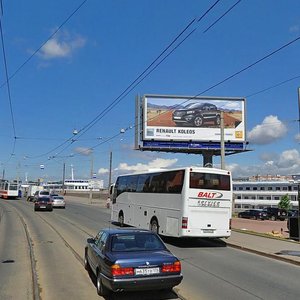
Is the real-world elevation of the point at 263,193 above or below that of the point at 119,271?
above

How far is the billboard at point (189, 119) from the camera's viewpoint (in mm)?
53281

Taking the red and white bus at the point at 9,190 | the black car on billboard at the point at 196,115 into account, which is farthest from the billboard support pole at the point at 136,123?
the red and white bus at the point at 9,190

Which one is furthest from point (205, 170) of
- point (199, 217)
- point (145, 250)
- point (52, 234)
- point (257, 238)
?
point (145, 250)

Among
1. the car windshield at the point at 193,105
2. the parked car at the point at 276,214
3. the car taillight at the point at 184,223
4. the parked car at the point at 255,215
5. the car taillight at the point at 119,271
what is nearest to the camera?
the car taillight at the point at 119,271

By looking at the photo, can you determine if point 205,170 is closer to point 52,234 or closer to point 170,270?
point 52,234

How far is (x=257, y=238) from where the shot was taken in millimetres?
20719

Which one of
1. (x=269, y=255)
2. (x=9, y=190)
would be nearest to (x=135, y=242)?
(x=269, y=255)

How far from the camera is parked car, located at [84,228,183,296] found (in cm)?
826

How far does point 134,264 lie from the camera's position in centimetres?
836

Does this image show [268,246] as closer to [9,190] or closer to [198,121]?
[198,121]

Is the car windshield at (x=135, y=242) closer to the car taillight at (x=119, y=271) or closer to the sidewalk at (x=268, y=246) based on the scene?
the car taillight at (x=119, y=271)

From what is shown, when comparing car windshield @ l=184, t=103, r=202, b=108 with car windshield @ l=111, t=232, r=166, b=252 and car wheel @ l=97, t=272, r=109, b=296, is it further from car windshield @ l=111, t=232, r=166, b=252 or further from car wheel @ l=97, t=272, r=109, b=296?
car wheel @ l=97, t=272, r=109, b=296

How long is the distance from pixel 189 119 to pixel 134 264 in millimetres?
46534

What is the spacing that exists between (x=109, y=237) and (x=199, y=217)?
9357mm
